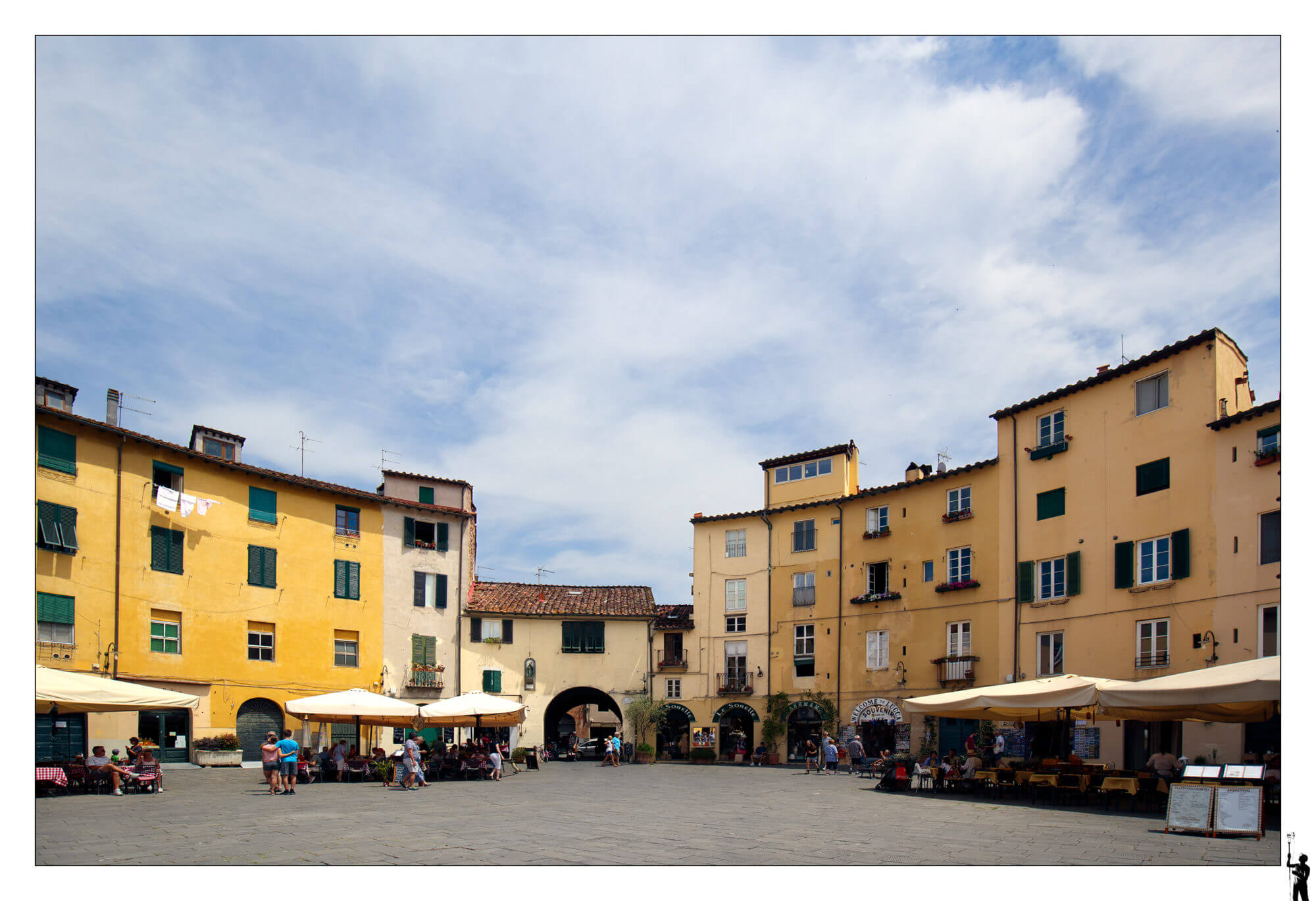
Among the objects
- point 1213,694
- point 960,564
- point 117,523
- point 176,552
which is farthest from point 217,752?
point 1213,694

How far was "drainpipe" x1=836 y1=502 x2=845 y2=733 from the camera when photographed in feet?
140

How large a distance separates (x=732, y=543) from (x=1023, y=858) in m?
35.0

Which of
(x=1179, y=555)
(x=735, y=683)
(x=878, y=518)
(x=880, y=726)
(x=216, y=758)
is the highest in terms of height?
(x=878, y=518)

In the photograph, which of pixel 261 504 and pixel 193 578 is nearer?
pixel 193 578

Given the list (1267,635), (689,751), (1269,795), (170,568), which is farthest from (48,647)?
(1267,635)

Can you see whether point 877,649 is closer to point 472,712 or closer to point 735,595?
point 735,595

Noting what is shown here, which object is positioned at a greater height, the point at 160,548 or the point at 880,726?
the point at 160,548

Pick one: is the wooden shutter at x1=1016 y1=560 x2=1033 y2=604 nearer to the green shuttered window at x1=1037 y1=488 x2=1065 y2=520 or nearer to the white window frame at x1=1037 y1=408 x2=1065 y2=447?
the green shuttered window at x1=1037 y1=488 x2=1065 y2=520

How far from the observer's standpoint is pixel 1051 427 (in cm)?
3444

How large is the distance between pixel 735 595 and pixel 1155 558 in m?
21.1

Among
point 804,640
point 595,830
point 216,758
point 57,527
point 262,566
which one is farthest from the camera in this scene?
point 804,640

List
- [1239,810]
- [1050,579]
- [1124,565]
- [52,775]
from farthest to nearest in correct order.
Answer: [1050,579] < [1124,565] < [52,775] < [1239,810]

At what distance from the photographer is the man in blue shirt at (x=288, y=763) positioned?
80.6ft

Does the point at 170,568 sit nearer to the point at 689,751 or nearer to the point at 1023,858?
the point at 689,751
